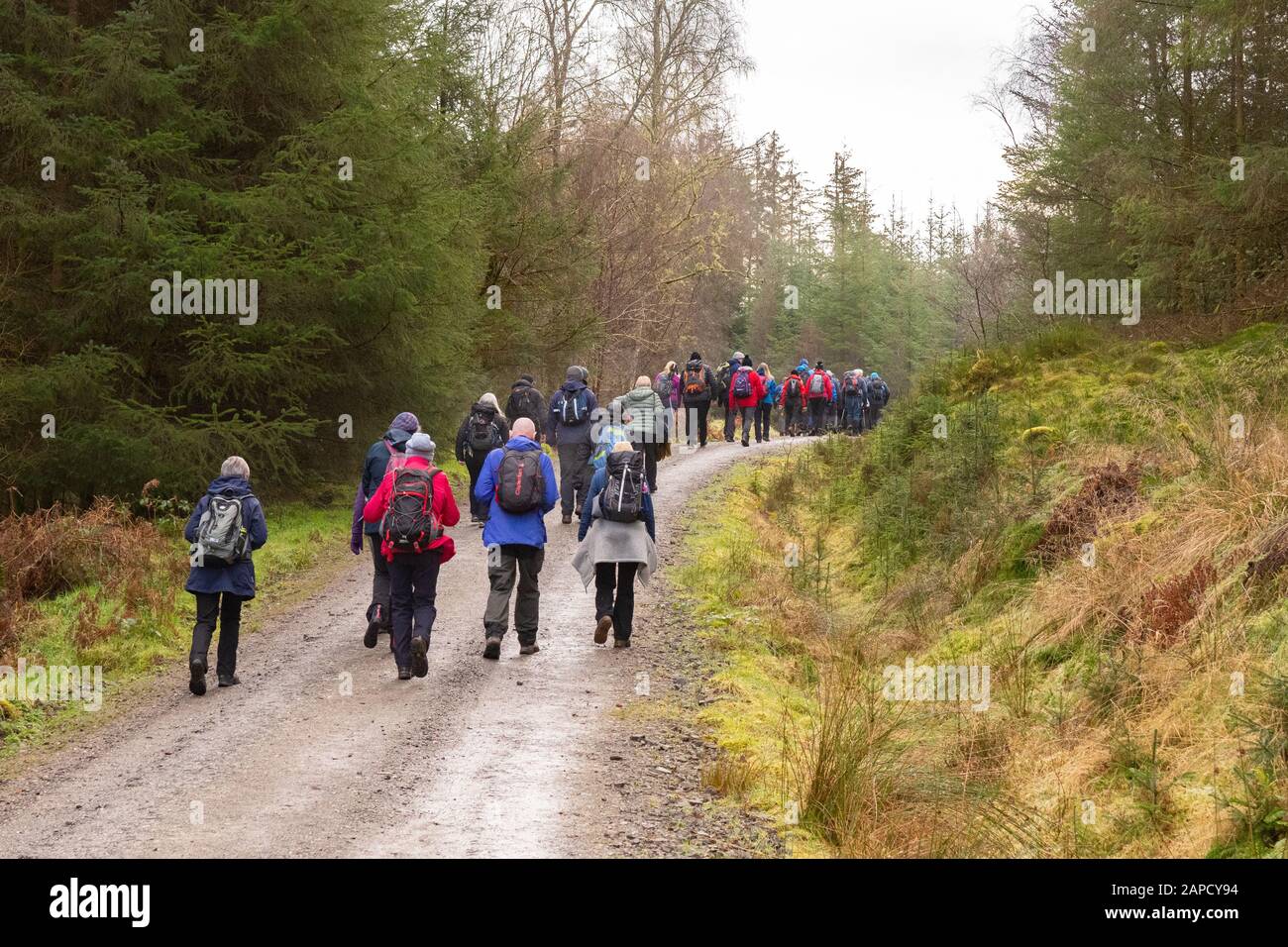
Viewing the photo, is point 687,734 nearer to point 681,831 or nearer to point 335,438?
point 681,831

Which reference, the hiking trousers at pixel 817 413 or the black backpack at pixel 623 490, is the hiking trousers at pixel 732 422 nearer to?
the hiking trousers at pixel 817 413

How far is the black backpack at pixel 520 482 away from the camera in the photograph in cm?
979

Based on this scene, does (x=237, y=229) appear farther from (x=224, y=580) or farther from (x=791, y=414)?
(x=791, y=414)

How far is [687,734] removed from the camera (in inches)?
319

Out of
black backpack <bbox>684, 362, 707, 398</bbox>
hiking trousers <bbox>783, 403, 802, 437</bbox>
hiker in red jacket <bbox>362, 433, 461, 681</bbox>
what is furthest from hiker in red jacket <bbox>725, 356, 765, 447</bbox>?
hiker in red jacket <bbox>362, 433, 461, 681</bbox>

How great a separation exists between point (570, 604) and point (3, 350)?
8.06 m

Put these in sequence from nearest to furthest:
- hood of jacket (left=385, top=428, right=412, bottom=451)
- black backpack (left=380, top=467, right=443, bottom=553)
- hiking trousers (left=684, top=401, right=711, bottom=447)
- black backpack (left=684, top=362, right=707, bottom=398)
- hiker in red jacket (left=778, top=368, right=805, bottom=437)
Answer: black backpack (left=380, top=467, right=443, bottom=553) < hood of jacket (left=385, top=428, right=412, bottom=451) < black backpack (left=684, top=362, right=707, bottom=398) < hiking trousers (left=684, top=401, right=711, bottom=447) < hiker in red jacket (left=778, top=368, right=805, bottom=437)

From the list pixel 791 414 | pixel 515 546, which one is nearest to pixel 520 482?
pixel 515 546

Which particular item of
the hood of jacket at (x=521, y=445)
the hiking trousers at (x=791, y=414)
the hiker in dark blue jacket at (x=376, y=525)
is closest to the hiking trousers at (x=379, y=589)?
the hiker in dark blue jacket at (x=376, y=525)

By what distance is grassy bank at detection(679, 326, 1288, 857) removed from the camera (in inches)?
259

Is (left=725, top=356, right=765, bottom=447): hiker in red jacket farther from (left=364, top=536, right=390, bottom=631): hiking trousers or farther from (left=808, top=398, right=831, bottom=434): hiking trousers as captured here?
(left=364, top=536, right=390, bottom=631): hiking trousers
